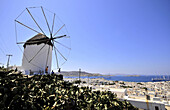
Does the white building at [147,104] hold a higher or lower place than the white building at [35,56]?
lower

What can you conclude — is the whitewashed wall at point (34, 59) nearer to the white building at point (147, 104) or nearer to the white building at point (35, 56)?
the white building at point (35, 56)


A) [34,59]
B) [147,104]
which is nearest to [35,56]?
[34,59]

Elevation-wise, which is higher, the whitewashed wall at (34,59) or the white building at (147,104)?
the whitewashed wall at (34,59)

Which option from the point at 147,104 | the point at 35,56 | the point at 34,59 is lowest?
the point at 147,104

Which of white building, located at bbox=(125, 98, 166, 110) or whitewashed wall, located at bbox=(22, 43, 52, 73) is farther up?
whitewashed wall, located at bbox=(22, 43, 52, 73)

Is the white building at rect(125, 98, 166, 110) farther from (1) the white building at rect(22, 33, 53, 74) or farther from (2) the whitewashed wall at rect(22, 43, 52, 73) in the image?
(2) the whitewashed wall at rect(22, 43, 52, 73)

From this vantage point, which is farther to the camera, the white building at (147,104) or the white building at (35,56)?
the white building at (35,56)

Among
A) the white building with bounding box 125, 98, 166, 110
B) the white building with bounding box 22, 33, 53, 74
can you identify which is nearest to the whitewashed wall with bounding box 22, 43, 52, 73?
the white building with bounding box 22, 33, 53, 74

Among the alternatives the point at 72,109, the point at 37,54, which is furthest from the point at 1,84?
the point at 37,54

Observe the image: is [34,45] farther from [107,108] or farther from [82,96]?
[107,108]

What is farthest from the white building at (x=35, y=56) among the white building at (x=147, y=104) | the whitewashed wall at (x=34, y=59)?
the white building at (x=147, y=104)

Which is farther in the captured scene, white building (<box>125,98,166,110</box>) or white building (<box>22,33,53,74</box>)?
white building (<box>22,33,53,74</box>)

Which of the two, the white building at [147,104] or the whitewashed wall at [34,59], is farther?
the whitewashed wall at [34,59]

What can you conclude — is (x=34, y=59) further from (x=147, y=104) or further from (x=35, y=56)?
(x=147, y=104)
